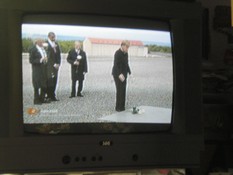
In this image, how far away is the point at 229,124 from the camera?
1.42 metres

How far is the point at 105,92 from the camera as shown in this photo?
1.18m

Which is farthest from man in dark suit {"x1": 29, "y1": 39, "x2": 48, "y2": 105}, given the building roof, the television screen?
the building roof

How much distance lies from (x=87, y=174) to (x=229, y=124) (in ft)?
2.09

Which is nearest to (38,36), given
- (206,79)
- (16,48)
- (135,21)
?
(16,48)

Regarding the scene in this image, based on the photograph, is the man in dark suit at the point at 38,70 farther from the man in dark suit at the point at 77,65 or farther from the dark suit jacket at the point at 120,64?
the dark suit jacket at the point at 120,64

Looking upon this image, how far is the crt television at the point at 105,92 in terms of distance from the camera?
1117 mm

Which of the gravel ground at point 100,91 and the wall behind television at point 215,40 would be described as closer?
the gravel ground at point 100,91

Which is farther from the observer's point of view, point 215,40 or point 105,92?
point 215,40

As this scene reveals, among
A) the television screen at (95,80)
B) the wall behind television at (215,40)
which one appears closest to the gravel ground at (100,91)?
the television screen at (95,80)

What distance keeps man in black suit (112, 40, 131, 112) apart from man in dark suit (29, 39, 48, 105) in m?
0.24

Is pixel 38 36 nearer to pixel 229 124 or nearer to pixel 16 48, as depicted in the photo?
pixel 16 48

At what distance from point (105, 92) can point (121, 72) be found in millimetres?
90

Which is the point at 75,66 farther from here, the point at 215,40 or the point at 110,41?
the point at 215,40

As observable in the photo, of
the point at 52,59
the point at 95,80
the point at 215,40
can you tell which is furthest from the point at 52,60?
the point at 215,40
